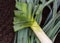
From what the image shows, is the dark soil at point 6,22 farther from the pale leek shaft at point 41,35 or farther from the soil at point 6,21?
the pale leek shaft at point 41,35

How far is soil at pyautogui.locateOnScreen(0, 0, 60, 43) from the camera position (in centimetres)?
74

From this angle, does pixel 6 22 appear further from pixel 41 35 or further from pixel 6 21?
pixel 41 35

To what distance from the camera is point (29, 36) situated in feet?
2.43

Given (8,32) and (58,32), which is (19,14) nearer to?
(8,32)

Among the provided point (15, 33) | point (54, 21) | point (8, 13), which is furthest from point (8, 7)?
point (54, 21)

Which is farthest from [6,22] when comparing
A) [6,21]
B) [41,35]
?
[41,35]

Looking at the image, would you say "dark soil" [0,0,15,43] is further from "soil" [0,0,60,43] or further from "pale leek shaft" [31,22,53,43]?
"pale leek shaft" [31,22,53,43]

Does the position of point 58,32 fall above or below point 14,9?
below

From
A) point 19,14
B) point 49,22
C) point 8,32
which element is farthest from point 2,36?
point 49,22

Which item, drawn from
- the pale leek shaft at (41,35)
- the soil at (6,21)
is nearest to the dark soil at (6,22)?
the soil at (6,21)

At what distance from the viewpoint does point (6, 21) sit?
74cm

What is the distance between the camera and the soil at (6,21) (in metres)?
0.74

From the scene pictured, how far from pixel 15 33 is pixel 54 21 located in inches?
8.0

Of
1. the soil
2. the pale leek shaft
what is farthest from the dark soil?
the pale leek shaft
